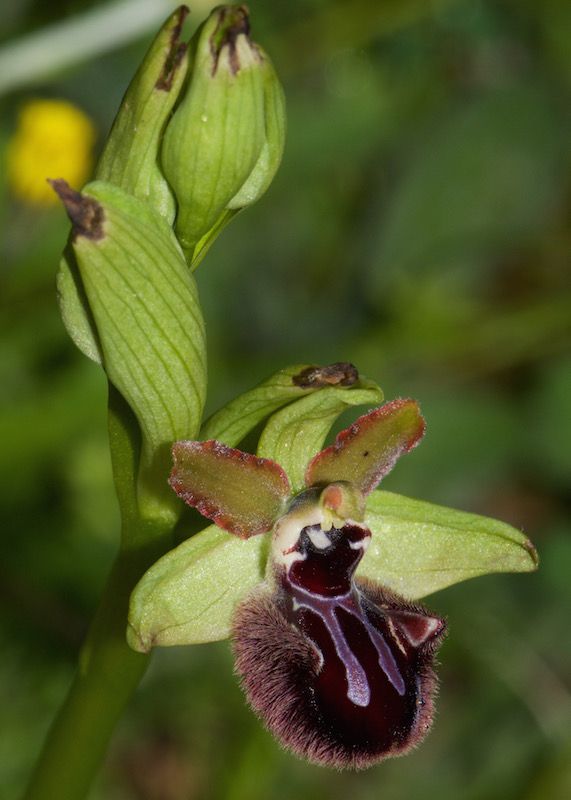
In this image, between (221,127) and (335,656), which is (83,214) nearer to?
(221,127)

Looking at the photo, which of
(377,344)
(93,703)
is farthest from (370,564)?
(377,344)

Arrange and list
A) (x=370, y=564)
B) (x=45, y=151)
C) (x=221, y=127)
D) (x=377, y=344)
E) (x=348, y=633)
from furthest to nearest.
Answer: (x=377, y=344) → (x=45, y=151) → (x=370, y=564) → (x=348, y=633) → (x=221, y=127)

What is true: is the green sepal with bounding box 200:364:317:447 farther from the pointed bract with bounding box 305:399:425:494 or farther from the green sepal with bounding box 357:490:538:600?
the green sepal with bounding box 357:490:538:600

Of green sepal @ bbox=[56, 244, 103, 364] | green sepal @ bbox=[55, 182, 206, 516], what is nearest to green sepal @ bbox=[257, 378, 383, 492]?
green sepal @ bbox=[55, 182, 206, 516]

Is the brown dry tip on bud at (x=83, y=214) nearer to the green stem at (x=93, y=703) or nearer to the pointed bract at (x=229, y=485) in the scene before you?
the pointed bract at (x=229, y=485)

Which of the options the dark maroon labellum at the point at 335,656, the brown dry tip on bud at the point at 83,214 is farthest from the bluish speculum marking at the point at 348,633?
the brown dry tip on bud at the point at 83,214
